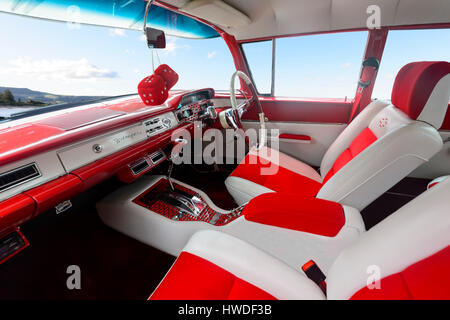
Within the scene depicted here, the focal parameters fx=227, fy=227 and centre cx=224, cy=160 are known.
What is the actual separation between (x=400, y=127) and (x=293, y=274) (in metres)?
0.75

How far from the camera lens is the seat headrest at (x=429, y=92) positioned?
0.90 metres

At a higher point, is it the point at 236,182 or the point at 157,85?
the point at 157,85

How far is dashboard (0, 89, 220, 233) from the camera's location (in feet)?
2.58

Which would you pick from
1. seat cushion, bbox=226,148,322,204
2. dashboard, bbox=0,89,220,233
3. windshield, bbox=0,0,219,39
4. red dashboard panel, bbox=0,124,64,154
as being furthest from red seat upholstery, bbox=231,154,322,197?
windshield, bbox=0,0,219,39

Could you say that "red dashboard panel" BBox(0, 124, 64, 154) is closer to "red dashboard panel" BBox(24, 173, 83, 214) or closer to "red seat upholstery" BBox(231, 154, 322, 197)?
"red dashboard panel" BBox(24, 173, 83, 214)

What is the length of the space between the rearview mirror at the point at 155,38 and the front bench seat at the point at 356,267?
4.47 ft

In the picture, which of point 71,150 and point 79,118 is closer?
point 71,150

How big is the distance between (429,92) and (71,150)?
1502 mm

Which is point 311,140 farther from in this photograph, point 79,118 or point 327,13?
point 79,118

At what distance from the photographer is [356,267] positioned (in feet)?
1.99

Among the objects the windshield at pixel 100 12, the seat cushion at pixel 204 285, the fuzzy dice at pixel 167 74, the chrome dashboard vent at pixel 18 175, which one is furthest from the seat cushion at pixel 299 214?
the windshield at pixel 100 12

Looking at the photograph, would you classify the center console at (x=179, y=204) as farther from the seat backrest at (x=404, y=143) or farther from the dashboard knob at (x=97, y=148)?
the seat backrest at (x=404, y=143)

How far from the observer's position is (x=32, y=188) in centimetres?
83

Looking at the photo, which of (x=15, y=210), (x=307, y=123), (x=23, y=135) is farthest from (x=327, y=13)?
(x=15, y=210)
